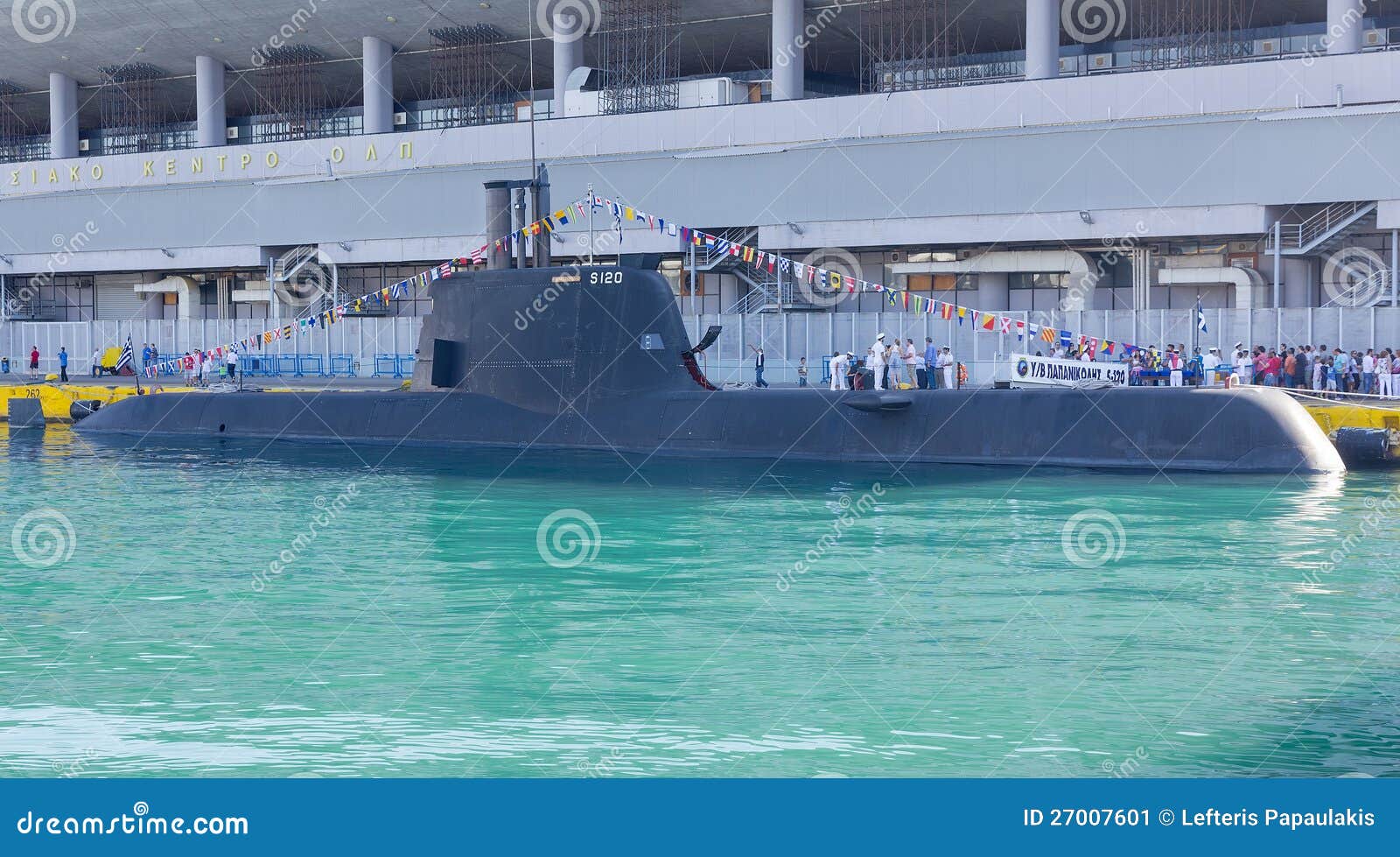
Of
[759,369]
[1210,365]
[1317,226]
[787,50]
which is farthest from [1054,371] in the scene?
[787,50]

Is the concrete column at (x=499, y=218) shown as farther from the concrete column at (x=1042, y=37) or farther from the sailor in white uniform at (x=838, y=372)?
the concrete column at (x=1042, y=37)

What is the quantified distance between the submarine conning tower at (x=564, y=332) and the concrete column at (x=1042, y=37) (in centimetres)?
2174

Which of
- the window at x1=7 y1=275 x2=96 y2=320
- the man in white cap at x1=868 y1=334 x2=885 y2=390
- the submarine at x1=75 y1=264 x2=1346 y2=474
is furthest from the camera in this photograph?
the window at x1=7 y1=275 x2=96 y2=320

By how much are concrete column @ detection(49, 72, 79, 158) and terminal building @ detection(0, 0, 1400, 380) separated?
0.38 feet

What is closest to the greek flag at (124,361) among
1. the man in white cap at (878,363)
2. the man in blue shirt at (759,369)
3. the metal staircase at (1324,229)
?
the man in blue shirt at (759,369)

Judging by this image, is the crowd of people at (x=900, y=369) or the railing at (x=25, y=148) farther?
Answer: the railing at (x=25, y=148)

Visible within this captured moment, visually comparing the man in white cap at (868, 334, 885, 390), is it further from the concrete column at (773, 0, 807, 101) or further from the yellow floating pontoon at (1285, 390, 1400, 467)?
the concrete column at (773, 0, 807, 101)

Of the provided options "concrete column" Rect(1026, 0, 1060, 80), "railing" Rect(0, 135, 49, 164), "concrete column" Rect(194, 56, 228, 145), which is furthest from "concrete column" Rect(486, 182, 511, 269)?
"railing" Rect(0, 135, 49, 164)

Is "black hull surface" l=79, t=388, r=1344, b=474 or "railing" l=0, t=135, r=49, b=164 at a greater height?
"railing" l=0, t=135, r=49, b=164

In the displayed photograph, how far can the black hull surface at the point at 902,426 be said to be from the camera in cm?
2069

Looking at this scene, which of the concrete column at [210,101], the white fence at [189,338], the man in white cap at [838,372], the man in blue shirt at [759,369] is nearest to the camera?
the man in white cap at [838,372]

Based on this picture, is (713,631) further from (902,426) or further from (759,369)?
(759,369)

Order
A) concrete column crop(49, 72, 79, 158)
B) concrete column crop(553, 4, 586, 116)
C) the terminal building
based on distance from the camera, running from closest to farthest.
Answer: the terminal building < concrete column crop(553, 4, 586, 116) < concrete column crop(49, 72, 79, 158)

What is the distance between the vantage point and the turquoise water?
8.11 meters
